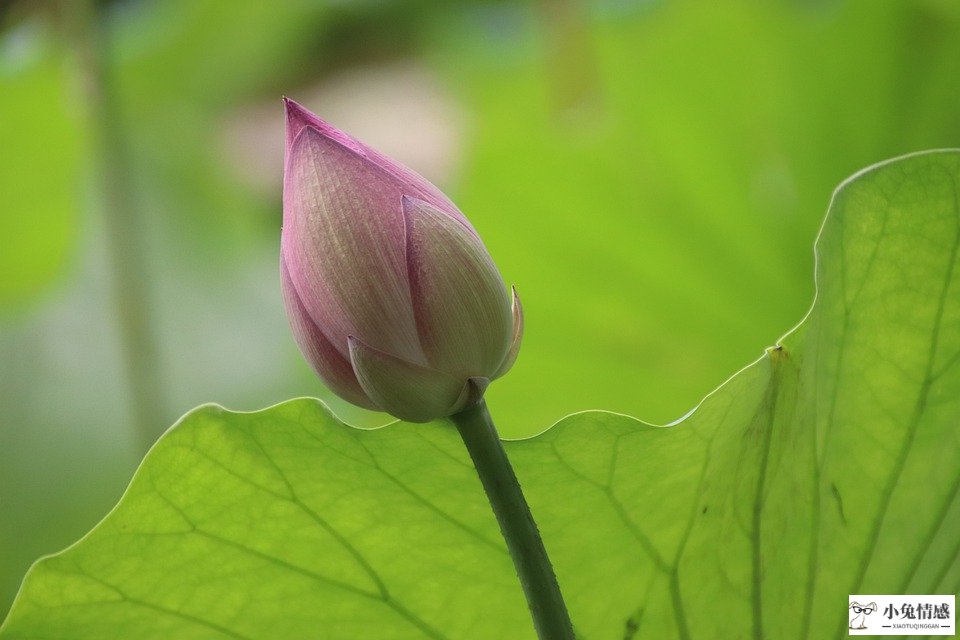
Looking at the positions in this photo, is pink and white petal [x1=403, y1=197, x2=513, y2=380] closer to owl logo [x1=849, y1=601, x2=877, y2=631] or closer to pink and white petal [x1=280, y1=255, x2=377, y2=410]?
pink and white petal [x1=280, y1=255, x2=377, y2=410]

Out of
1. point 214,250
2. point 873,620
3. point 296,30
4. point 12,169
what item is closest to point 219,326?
point 214,250

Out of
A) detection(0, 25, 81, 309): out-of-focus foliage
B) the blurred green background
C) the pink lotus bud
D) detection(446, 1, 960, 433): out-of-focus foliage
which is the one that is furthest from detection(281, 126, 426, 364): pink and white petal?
detection(0, 25, 81, 309): out-of-focus foliage

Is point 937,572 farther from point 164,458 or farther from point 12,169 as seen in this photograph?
point 12,169

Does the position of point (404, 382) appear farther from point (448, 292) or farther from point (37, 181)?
point (37, 181)

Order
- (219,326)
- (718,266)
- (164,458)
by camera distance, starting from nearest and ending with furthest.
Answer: (164,458) < (718,266) < (219,326)

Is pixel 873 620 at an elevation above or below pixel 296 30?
below

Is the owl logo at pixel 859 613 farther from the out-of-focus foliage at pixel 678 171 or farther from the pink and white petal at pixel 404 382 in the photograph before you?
the out-of-focus foliage at pixel 678 171

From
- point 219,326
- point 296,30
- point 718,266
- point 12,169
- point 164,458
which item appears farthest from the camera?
point 296,30

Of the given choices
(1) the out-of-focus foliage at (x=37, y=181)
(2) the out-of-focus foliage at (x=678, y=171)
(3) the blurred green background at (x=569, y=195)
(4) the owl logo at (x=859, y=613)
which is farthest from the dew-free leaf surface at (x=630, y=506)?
(1) the out-of-focus foliage at (x=37, y=181)
